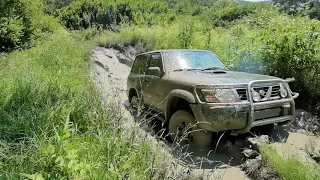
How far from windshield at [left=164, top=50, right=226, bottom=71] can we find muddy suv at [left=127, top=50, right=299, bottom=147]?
32 mm

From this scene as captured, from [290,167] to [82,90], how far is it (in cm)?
311

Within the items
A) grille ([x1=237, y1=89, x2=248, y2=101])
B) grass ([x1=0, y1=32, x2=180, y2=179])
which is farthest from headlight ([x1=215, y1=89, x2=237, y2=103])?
grass ([x1=0, y1=32, x2=180, y2=179])

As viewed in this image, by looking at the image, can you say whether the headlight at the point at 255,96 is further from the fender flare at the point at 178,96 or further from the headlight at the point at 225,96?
the fender flare at the point at 178,96

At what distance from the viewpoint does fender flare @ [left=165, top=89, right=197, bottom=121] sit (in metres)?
4.19

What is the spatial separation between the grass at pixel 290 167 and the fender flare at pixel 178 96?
4.19 feet

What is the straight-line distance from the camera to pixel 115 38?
1515 cm

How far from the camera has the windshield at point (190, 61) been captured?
17.6ft

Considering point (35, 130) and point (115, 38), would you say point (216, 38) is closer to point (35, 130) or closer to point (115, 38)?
point (115, 38)

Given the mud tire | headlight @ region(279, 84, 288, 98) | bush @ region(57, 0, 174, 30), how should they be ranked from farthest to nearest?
bush @ region(57, 0, 174, 30), headlight @ region(279, 84, 288, 98), the mud tire

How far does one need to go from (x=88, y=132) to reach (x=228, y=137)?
273 centimetres

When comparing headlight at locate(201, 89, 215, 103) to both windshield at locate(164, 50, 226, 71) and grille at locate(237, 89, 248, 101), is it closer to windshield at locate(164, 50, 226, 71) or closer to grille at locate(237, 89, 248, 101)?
grille at locate(237, 89, 248, 101)

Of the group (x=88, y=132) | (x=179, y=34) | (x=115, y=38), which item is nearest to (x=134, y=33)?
(x=115, y=38)

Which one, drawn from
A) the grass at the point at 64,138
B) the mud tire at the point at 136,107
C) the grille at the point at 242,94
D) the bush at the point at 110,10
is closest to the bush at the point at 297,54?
the grille at the point at 242,94

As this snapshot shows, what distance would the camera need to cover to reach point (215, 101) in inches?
157
